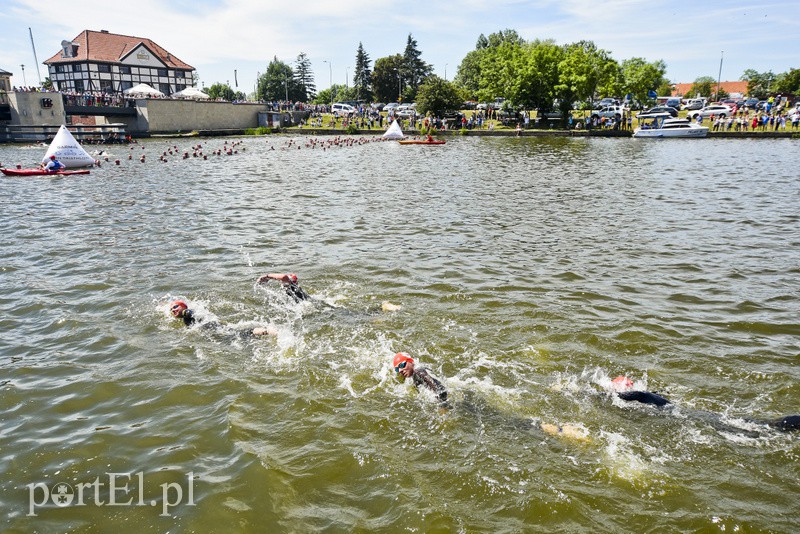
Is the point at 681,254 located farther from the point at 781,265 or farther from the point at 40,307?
the point at 40,307

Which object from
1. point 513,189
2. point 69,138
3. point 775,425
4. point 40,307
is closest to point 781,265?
point 775,425

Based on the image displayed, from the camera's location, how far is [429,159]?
136 feet

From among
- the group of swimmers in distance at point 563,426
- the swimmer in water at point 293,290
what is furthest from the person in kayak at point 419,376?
the swimmer in water at point 293,290

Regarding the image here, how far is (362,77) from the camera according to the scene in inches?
5069

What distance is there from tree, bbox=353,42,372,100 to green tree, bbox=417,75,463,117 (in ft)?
183

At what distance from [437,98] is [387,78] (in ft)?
173

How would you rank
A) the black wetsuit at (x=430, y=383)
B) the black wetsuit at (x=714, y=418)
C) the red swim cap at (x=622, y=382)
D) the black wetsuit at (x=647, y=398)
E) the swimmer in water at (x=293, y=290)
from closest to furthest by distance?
the black wetsuit at (x=714, y=418), the black wetsuit at (x=647, y=398), the red swim cap at (x=622, y=382), the black wetsuit at (x=430, y=383), the swimmer in water at (x=293, y=290)

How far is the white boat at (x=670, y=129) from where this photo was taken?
54594 millimetres

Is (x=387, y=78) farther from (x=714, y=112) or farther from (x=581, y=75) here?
(x=714, y=112)

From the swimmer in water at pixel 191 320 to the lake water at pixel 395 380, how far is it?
6.5 inches

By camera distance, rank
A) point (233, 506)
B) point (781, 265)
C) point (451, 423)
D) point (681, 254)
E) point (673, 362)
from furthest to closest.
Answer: point (681, 254), point (781, 265), point (673, 362), point (451, 423), point (233, 506)

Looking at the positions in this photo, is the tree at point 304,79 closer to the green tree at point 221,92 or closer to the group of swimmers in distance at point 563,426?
the green tree at point 221,92

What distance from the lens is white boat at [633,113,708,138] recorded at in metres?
54.6

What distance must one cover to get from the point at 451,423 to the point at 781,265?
→ 11.5 m
